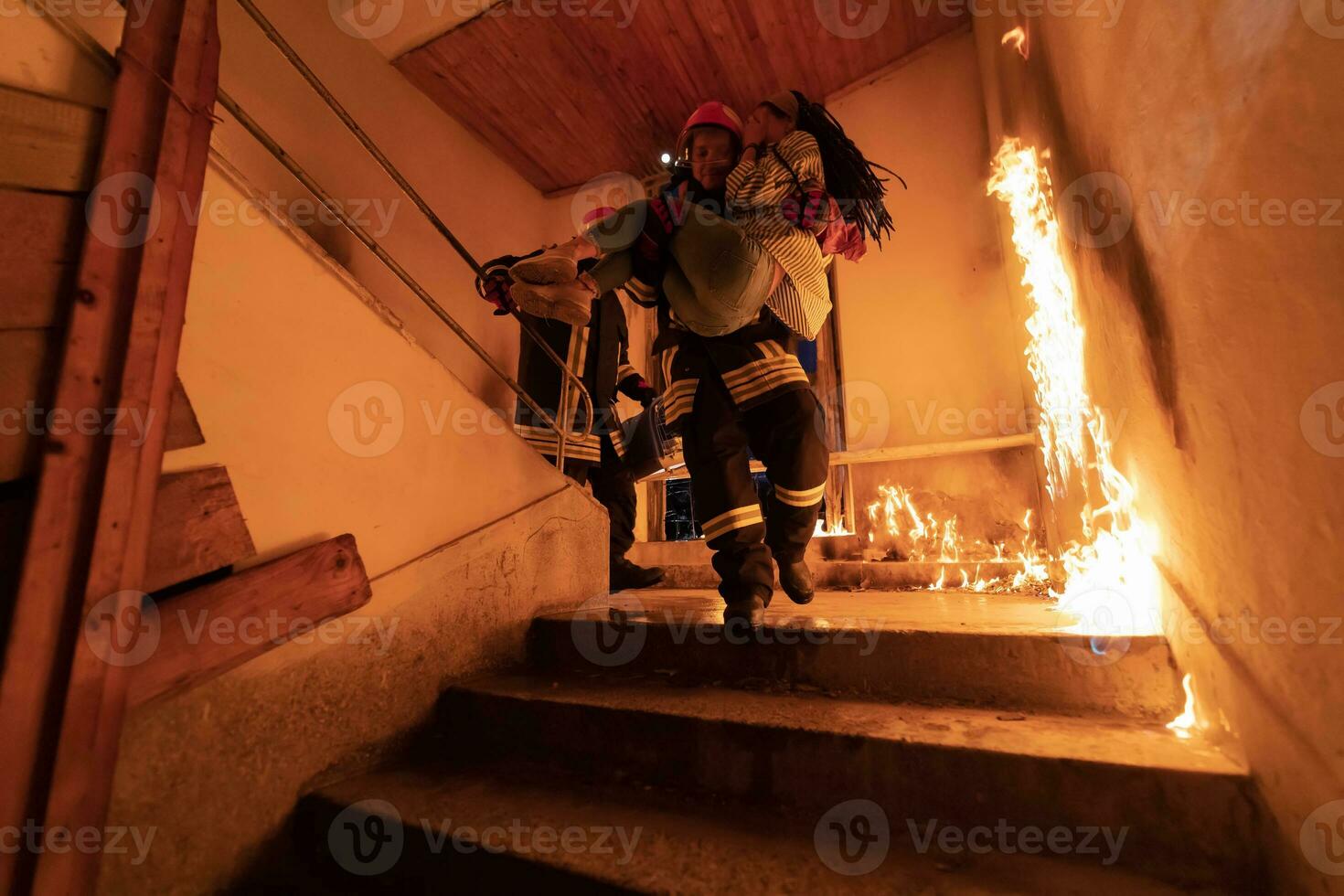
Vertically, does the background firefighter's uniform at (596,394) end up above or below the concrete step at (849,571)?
above

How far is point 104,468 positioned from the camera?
40.9 inches

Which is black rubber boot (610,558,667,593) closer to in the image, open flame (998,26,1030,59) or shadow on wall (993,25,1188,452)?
shadow on wall (993,25,1188,452)

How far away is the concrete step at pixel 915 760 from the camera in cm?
96

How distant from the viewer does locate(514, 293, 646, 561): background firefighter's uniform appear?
119 inches

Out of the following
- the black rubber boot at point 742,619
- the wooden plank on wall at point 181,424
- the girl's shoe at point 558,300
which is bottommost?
the black rubber boot at point 742,619

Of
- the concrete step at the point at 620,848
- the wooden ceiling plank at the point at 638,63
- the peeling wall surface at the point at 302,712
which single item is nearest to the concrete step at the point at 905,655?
the peeling wall surface at the point at 302,712

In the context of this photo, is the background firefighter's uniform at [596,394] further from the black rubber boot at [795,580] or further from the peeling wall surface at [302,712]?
the black rubber boot at [795,580]

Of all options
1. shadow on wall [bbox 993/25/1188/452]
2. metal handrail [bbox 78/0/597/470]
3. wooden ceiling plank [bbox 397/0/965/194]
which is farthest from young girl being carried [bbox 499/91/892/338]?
wooden ceiling plank [bbox 397/0/965/194]

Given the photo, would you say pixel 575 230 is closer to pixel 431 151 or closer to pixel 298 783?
pixel 431 151

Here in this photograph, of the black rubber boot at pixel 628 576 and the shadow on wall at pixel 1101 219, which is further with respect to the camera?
the black rubber boot at pixel 628 576

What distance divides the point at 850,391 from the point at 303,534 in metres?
3.61

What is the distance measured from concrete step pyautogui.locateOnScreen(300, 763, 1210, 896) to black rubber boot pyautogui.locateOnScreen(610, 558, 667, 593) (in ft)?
5.60

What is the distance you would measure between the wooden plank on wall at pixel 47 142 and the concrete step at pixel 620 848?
144cm

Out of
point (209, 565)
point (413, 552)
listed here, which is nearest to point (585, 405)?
point (413, 552)
